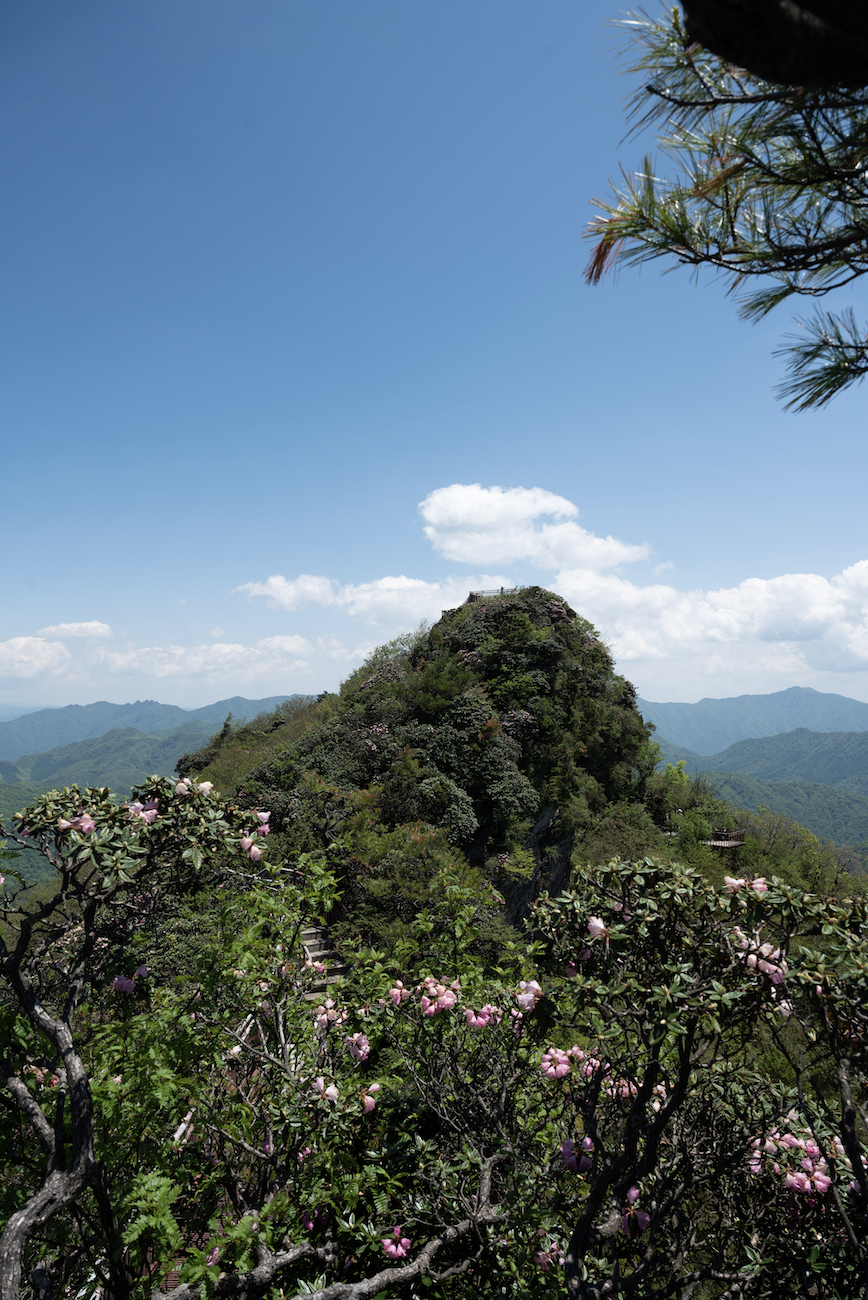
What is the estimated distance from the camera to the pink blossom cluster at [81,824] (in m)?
2.74

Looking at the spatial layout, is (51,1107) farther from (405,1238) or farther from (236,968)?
(405,1238)

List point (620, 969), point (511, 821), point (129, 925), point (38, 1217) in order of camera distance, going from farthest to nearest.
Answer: point (511, 821), point (129, 925), point (620, 969), point (38, 1217)

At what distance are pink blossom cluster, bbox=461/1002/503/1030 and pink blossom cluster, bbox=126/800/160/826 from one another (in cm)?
248

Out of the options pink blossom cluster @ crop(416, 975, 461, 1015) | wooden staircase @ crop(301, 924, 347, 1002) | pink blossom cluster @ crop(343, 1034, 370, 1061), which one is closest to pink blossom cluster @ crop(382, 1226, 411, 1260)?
pink blossom cluster @ crop(343, 1034, 370, 1061)

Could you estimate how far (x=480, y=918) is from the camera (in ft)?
33.9

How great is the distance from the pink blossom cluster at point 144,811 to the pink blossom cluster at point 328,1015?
2.19 metres

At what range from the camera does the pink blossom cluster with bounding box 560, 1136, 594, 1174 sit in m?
2.98

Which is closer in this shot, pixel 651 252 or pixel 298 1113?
pixel 651 252

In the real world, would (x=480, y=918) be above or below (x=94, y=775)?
above

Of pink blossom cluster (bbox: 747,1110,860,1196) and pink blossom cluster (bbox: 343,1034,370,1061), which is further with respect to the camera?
pink blossom cluster (bbox: 343,1034,370,1061)

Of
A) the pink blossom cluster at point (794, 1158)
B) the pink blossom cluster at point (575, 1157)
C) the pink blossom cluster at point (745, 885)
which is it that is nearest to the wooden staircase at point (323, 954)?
the pink blossom cluster at point (575, 1157)

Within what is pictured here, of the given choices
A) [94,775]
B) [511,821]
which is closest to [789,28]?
[511,821]

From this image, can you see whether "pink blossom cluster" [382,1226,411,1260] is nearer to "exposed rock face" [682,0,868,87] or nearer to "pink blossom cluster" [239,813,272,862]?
"pink blossom cluster" [239,813,272,862]

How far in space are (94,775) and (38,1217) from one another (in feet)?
780
